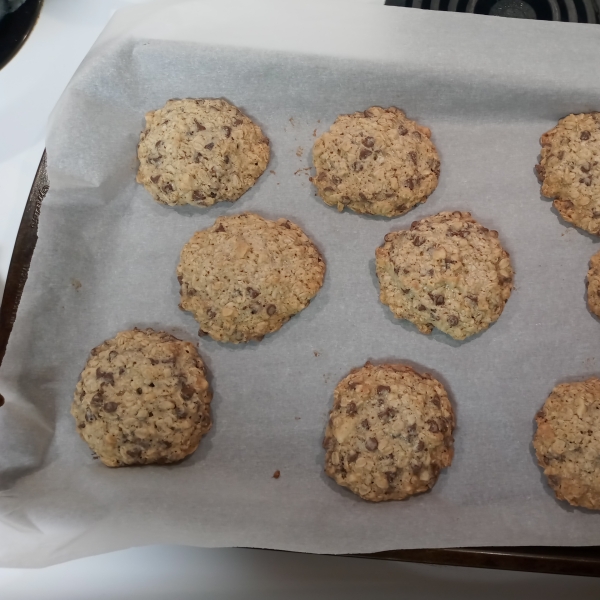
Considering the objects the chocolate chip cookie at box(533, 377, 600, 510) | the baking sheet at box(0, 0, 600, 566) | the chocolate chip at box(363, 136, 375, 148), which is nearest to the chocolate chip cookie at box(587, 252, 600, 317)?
the baking sheet at box(0, 0, 600, 566)

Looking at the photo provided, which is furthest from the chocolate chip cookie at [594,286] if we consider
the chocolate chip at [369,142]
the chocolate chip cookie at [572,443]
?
the chocolate chip at [369,142]

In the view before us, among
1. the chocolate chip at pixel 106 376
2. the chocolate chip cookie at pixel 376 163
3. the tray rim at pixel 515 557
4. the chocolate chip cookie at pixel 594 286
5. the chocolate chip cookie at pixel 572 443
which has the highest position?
the chocolate chip cookie at pixel 376 163

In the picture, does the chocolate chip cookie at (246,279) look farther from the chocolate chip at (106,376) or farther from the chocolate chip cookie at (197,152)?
the chocolate chip at (106,376)

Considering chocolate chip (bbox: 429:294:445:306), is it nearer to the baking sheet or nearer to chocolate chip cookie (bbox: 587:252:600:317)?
the baking sheet

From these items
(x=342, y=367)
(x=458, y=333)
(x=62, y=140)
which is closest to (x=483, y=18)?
(x=458, y=333)

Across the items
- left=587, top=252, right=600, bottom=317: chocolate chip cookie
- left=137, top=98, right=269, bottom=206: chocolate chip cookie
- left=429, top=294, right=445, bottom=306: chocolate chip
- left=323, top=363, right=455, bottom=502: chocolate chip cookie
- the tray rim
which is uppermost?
left=137, top=98, right=269, bottom=206: chocolate chip cookie

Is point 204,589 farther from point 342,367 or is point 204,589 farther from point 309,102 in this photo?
point 309,102

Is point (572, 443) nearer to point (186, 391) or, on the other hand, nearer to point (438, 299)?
point (438, 299)
